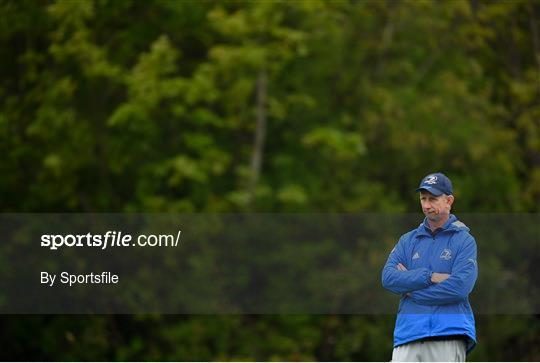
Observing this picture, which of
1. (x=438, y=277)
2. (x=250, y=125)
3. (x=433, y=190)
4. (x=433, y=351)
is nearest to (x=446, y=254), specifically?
(x=438, y=277)

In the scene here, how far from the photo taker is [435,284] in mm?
5703

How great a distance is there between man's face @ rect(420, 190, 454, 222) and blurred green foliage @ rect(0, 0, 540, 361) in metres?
13.7

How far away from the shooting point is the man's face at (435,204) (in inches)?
223

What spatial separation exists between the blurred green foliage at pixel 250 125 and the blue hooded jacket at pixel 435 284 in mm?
13551

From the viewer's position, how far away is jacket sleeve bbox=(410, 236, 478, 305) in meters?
5.68

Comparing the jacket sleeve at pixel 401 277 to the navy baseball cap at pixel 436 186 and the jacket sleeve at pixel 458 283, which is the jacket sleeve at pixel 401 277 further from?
the navy baseball cap at pixel 436 186

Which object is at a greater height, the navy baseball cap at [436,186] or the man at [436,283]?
the navy baseball cap at [436,186]

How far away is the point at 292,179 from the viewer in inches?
809

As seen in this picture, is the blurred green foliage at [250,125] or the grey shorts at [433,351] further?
the blurred green foliage at [250,125]

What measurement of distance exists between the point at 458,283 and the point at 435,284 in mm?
109

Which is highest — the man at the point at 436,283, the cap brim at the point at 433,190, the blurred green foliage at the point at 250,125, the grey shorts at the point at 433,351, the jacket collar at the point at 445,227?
the cap brim at the point at 433,190

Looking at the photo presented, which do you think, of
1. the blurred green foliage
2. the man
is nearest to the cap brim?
the man

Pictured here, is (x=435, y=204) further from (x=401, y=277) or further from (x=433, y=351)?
(x=433, y=351)

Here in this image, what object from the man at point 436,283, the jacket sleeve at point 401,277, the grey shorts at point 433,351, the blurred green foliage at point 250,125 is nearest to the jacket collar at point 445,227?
the man at point 436,283
